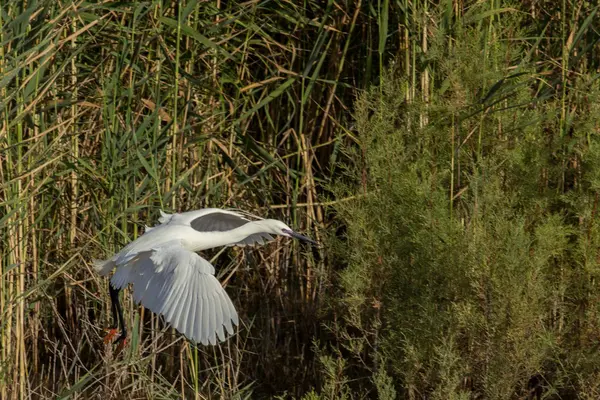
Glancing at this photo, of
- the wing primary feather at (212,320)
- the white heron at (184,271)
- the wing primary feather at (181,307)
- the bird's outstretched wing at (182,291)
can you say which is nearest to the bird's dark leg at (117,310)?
the white heron at (184,271)

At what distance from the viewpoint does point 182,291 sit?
10.5 ft

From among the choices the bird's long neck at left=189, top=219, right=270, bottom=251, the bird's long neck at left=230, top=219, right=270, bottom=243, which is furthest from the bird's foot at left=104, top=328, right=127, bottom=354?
the bird's long neck at left=230, top=219, right=270, bottom=243

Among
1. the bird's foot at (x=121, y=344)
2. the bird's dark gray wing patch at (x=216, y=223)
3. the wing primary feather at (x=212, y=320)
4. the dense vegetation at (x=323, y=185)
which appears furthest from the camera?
the bird's dark gray wing patch at (x=216, y=223)

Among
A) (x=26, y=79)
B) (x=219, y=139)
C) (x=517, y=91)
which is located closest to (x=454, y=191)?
(x=517, y=91)

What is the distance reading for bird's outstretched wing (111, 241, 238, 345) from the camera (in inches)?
121

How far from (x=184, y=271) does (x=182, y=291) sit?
79 mm

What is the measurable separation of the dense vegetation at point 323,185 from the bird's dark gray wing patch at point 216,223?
0.54 ft

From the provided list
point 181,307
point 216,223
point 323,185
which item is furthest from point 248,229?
point 323,185

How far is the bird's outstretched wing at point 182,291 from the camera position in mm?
3078

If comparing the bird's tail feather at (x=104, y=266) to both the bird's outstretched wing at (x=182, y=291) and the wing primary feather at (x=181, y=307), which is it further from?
the wing primary feather at (x=181, y=307)

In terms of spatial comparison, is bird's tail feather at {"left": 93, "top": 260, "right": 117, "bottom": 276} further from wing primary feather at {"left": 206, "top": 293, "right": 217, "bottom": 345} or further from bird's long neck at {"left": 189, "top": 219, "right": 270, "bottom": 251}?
wing primary feather at {"left": 206, "top": 293, "right": 217, "bottom": 345}

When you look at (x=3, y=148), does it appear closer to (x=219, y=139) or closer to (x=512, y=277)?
(x=219, y=139)

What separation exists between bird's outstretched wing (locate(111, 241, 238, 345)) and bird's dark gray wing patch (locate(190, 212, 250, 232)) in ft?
1.50

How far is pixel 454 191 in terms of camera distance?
3932 mm
